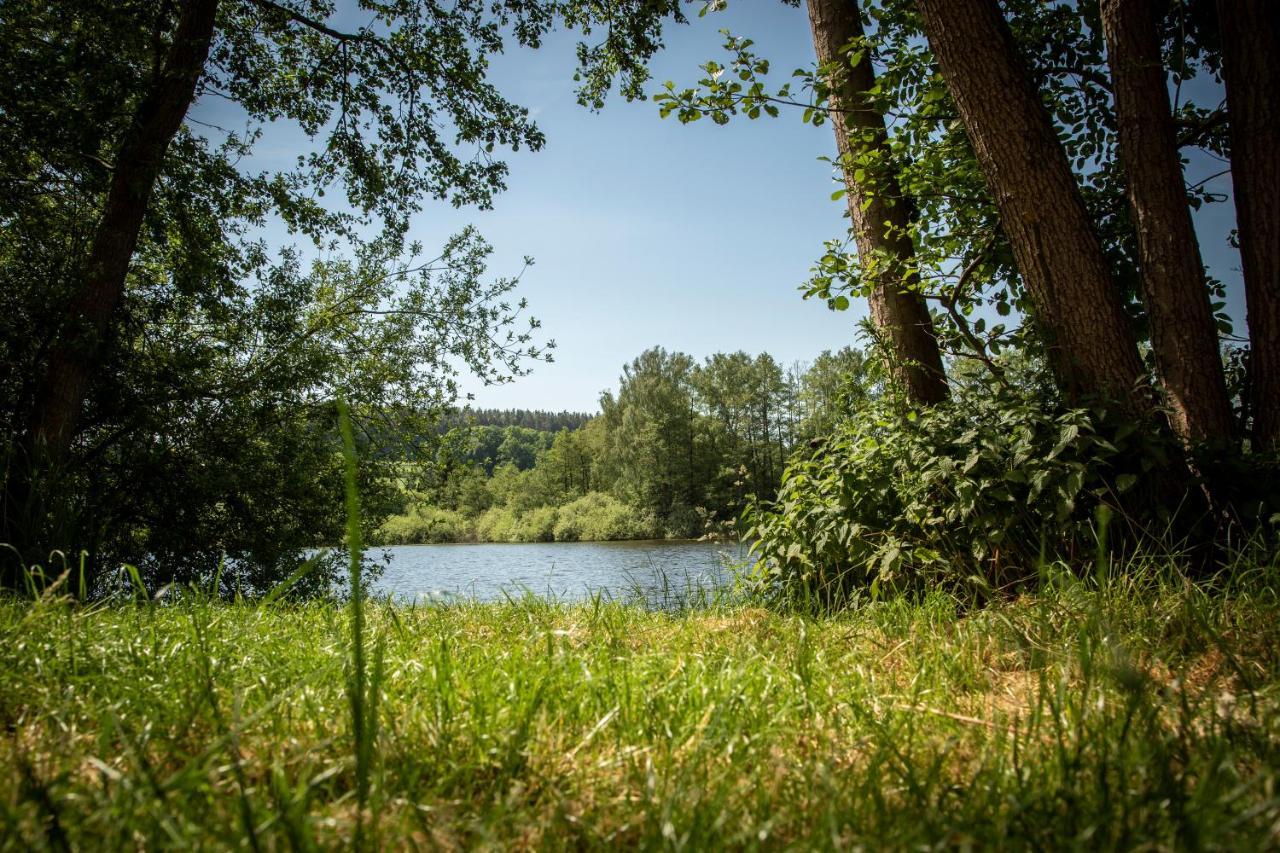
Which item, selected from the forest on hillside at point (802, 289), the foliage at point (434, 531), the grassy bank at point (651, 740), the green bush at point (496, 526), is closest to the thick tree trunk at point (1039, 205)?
the forest on hillside at point (802, 289)

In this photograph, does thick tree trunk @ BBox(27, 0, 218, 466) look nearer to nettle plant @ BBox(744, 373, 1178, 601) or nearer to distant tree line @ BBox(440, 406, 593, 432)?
nettle plant @ BBox(744, 373, 1178, 601)

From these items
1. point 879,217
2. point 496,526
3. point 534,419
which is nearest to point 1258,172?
point 879,217

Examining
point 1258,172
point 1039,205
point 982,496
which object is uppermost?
point 1258,172

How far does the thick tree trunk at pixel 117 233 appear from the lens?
5.70 metres

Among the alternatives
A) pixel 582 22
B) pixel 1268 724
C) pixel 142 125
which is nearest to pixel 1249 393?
pixel 1268 724

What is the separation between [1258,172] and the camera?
4113 millimetres

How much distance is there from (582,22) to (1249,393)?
8.10m

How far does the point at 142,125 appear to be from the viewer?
6.20m

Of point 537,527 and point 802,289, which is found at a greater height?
point 802,289

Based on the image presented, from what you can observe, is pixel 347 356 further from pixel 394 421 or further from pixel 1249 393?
pixel 1249 393

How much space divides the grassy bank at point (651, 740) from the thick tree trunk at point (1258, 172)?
2.40m

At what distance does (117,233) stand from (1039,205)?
7842mm

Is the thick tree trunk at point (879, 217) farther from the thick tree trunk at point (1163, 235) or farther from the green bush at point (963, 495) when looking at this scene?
the thick tree trunk at point (1163, 235)

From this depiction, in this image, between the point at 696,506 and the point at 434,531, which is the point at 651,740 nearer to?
the point at 696,506
